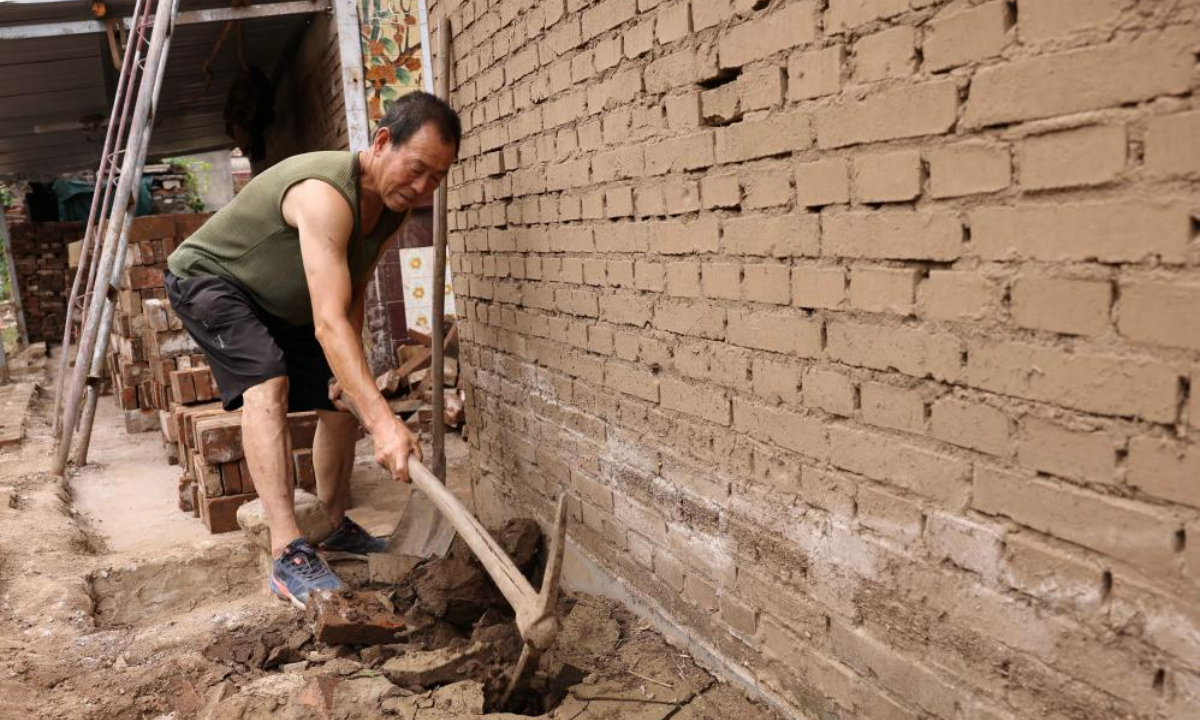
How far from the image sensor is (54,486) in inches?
207

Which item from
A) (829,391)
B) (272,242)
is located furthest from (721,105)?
(272,242)

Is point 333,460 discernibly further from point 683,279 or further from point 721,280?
point 721,280

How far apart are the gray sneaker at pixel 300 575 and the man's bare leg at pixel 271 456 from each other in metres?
0.08

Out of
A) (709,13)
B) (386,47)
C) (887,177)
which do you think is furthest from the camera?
(386,47)

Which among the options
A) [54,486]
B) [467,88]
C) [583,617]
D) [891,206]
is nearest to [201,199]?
[54,486]

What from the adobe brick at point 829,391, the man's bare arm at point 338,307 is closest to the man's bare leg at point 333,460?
the man's bare arm at point 338,307

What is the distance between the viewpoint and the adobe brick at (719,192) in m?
2.15

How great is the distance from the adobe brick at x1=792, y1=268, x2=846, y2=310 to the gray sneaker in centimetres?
200

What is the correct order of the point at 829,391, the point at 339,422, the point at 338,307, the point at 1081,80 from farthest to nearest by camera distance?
the point at 339,422 → the point at 338,307 → the point at 829,391 → the point at 1081,80

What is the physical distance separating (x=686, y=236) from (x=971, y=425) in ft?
3.25

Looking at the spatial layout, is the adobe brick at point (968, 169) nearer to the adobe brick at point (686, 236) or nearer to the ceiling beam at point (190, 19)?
the adobe brick at point (686, 236)

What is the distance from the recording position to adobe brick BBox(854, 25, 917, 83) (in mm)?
1630

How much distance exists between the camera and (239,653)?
2.93 meters

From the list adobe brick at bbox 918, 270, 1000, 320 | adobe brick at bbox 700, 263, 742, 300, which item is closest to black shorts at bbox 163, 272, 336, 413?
adobe brick at bbox 700, 263, 742, 300
